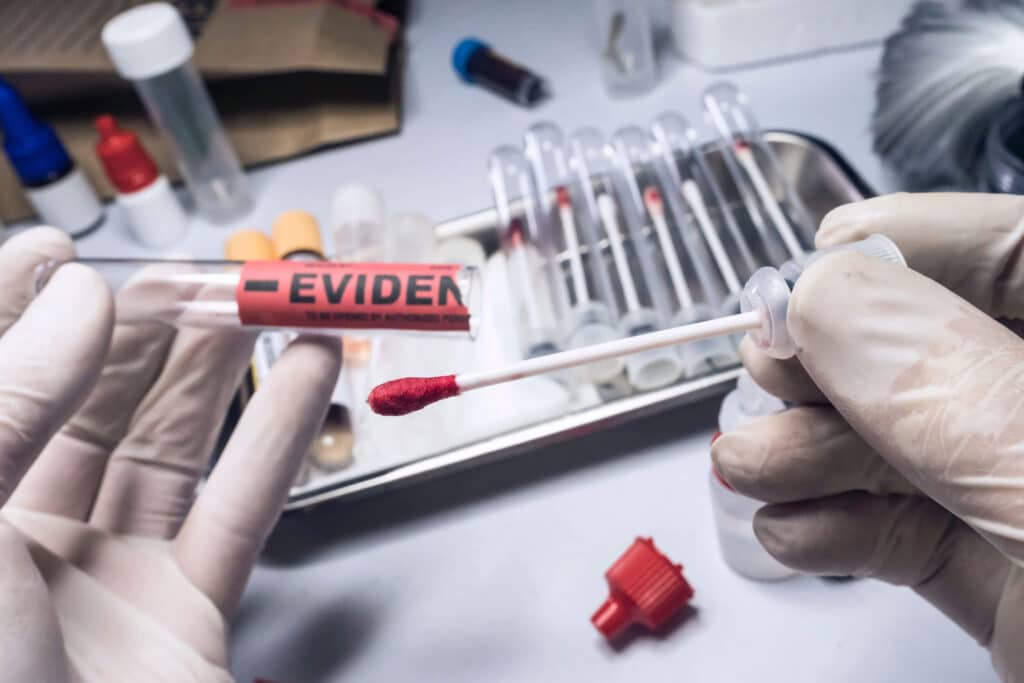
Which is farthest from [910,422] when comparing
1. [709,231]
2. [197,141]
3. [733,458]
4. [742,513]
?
[197,141]

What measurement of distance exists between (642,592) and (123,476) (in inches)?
17.6

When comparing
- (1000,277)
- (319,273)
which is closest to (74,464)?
(319,273)

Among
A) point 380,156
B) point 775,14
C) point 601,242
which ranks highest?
point 775,14

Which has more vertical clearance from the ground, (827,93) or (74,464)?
(827,93)

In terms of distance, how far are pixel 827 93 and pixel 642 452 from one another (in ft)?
2.05

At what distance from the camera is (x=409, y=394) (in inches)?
17.1

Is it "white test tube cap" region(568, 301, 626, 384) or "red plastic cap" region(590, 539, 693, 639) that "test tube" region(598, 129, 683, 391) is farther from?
"red plastic cap" region(590, 539, 693, 639)

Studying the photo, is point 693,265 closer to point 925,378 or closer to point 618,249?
point 618,249

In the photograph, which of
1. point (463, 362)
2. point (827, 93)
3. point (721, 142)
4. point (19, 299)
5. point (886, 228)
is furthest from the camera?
point (827, 93)

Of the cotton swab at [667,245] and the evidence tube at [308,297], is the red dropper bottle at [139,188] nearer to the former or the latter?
the evidence tube at [308,297]

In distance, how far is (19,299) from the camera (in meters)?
0.66

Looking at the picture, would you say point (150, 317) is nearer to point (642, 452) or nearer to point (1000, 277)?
point (642, 452)

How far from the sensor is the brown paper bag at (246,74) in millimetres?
1075

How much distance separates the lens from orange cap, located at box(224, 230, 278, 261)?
0.87m
